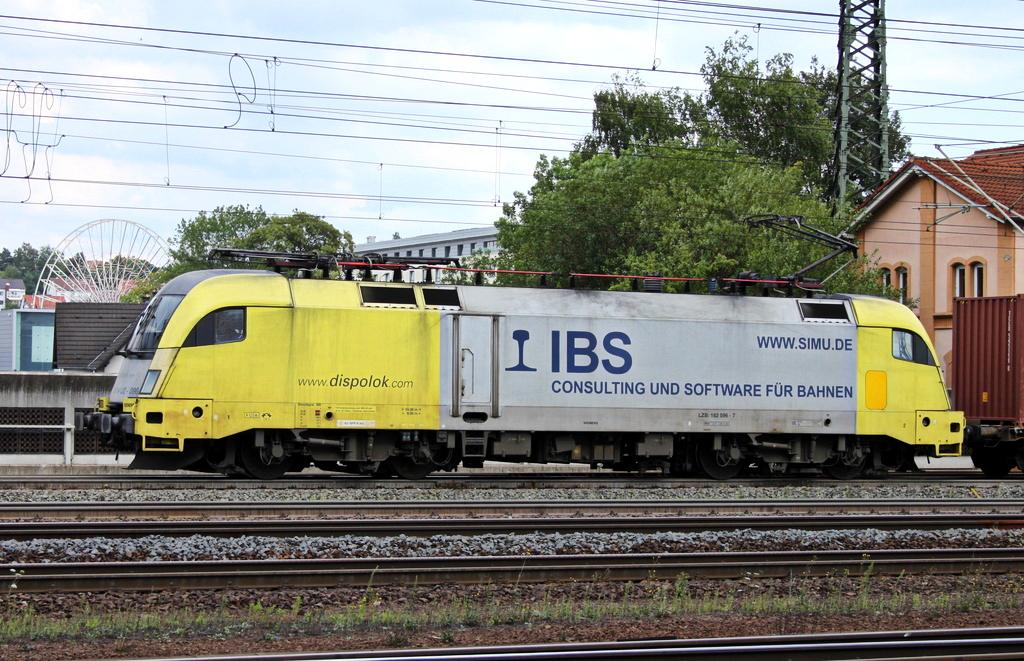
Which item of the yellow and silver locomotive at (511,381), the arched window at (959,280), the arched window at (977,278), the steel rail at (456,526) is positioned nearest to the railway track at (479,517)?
the steel rail at (456,526)

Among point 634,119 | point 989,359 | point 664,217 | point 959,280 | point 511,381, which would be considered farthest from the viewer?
point 634,119

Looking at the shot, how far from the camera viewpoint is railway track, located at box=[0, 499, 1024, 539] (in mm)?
11234

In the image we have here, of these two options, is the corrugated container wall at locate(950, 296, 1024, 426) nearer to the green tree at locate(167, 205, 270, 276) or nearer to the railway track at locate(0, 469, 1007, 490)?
the railway track at locate(0, 469, 1007, 490)

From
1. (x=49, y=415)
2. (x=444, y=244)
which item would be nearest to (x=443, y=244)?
(x=444, y=244)

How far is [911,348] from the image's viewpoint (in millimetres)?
19141

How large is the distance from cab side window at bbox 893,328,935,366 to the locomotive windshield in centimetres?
1343

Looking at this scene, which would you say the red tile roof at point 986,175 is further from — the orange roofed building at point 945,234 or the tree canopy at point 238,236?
the tree canopy at point 238,236

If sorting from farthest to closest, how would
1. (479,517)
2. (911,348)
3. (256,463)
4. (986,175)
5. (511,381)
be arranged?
(986,175)
(911,348)
(511,381)
(256,463)
(479,517)

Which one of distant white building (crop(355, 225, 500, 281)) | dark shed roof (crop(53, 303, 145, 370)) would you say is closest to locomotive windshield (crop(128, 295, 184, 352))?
dark shed roof (crop(53, 303, 145, 370))

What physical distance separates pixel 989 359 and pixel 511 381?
36.2 ft

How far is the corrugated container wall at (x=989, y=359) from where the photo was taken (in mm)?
20297

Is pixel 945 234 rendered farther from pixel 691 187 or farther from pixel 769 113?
pixel 769 113

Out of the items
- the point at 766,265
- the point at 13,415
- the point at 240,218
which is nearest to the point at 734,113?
the point at 766,265

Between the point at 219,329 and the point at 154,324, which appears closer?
the point at 219,329
